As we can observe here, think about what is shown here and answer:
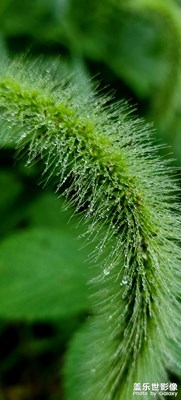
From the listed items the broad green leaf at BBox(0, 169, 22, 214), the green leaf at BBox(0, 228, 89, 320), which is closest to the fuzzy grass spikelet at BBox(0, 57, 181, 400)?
the green leaf at BBox(0, 228, 89, 320)

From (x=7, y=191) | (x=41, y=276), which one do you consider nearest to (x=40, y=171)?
(x=7, y=191)

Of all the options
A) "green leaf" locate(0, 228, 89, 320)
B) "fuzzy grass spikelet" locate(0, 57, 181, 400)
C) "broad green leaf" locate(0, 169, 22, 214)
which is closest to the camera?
"fuzzy grass spikelet" locate(0, 57, 181, 400)

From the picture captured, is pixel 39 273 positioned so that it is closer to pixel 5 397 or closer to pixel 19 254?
pixel 19 254

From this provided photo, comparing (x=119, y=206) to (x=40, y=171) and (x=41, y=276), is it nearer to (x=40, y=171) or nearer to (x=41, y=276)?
(x=41, y=276)

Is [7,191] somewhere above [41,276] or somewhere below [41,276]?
above

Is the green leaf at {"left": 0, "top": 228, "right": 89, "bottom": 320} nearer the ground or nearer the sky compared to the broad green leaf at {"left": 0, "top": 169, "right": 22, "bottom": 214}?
nearer the ground

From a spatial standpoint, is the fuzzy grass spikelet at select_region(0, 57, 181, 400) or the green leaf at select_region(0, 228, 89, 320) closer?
the fuzzy grass spikelet at select_region(0, 57, 181, 400)

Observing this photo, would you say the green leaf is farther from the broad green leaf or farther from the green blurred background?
the broad green leaf

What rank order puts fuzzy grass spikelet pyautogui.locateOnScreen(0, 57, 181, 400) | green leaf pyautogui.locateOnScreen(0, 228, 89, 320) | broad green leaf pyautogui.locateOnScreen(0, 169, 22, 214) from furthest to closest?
1. broad green leaf pyautogui.locateOnScreen(0, 169, 22, 214)
2. green leaf pyautogui.locateOnScreen(0, 228, 89, 320)
3. fuzzy grass spikelet pyautogui.locateOnScreen(0, 57, 181, 400)
